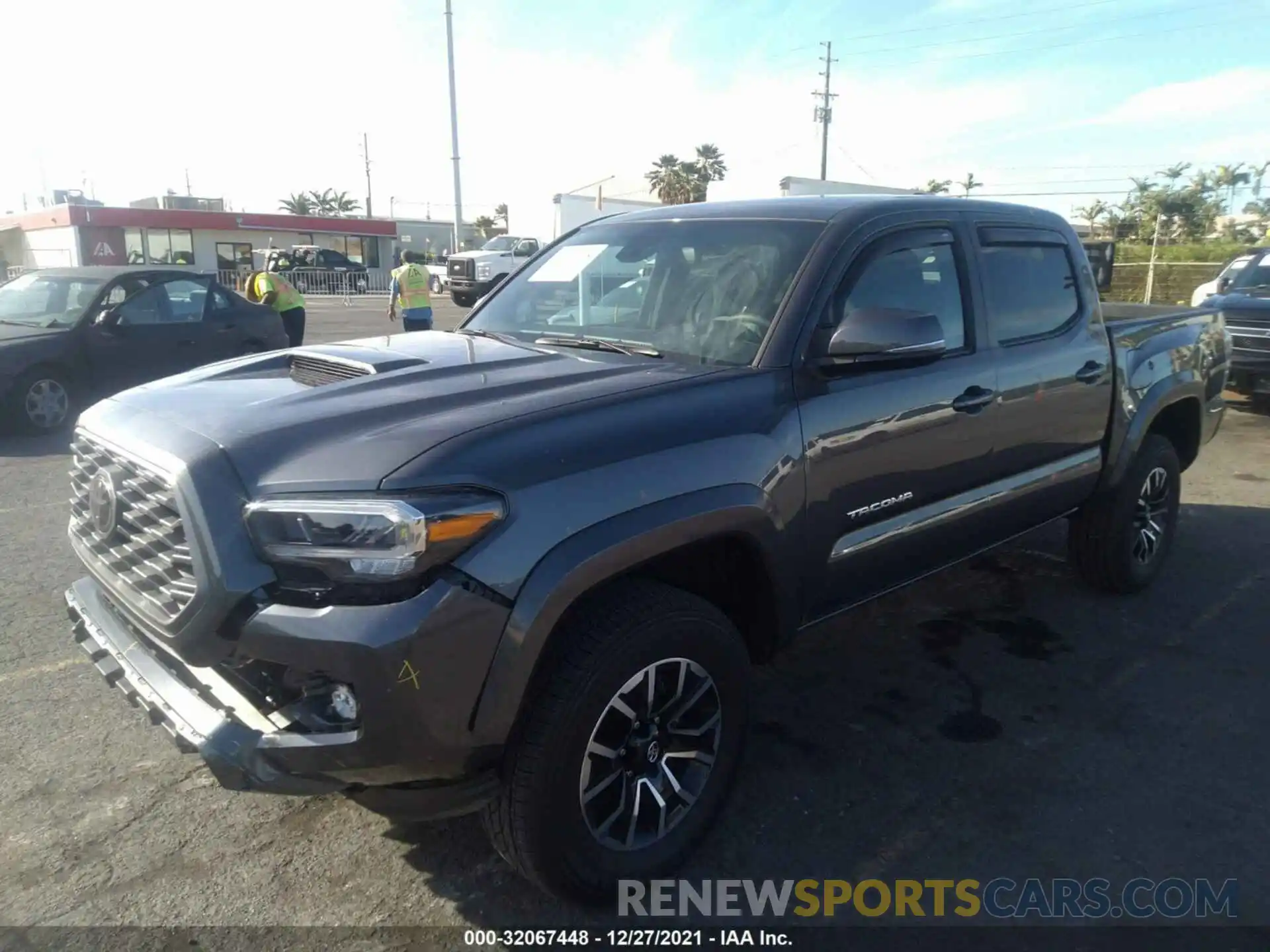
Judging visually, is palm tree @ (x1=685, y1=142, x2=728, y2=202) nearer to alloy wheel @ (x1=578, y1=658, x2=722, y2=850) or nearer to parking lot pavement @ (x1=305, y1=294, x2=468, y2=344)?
parking lot pavement @ (x1=305, y1=294, x2=468, y2=344)

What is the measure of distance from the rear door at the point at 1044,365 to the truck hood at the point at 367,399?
157 centimetres

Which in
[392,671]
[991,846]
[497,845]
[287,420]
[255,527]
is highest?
[287,420]

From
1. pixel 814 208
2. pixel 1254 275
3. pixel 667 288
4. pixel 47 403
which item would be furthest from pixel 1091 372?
pixel 1254 275

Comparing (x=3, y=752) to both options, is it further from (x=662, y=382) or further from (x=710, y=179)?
(x=710, y=179)

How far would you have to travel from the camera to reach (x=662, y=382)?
2863mm

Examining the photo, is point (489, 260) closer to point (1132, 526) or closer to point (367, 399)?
point (1132, 526)

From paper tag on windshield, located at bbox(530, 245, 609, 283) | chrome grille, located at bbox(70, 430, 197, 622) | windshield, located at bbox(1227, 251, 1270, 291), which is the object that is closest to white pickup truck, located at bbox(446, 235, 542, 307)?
windshield, located at bbox(1227, 251, 1270, 291)

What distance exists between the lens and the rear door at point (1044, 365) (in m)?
3.91

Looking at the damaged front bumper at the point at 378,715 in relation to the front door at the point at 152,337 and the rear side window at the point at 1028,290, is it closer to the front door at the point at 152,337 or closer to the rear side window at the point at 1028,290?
the rear side window at the point at 1028,290

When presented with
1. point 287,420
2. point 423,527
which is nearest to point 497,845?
point 423,527

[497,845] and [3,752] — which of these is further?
[3,752]

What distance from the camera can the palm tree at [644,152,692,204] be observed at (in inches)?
1818

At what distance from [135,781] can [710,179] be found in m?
55.1

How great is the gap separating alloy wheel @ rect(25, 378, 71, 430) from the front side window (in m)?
8.33
